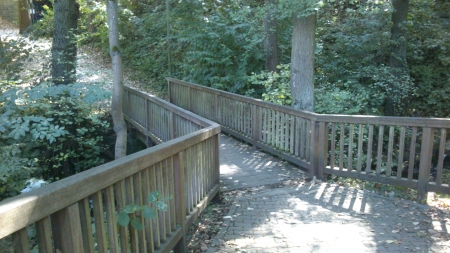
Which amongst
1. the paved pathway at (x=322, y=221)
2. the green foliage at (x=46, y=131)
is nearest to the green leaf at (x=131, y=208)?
the paved pathway at (x=322, y=221)

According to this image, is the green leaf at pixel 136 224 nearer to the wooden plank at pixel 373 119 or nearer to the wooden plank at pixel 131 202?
the wooden plank at pixel 131 202

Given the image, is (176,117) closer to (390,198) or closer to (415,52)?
(390,198)

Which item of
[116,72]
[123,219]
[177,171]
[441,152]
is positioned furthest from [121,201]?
[116,72]

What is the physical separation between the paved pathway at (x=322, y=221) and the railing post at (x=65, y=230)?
208 cm

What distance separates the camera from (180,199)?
394 cm

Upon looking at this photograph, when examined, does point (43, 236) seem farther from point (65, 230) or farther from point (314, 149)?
point (314, 149)

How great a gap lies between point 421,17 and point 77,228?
15.9m

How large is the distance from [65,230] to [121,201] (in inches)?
25.0

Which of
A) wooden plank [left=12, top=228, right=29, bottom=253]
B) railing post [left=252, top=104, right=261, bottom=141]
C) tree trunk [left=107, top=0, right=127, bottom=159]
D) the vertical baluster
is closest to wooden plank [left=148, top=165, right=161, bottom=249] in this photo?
the vertical baluster

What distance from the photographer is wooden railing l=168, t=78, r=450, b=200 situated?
5257 mm

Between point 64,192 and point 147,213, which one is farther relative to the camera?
point 147,213

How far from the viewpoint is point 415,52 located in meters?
14.1

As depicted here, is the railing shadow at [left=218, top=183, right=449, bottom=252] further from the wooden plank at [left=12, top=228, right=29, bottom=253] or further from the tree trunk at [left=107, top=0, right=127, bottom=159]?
the tree trunk at [left=107, top=0, right=127, bottom=159]

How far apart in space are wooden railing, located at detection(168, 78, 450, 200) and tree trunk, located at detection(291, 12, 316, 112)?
101 centimetres
